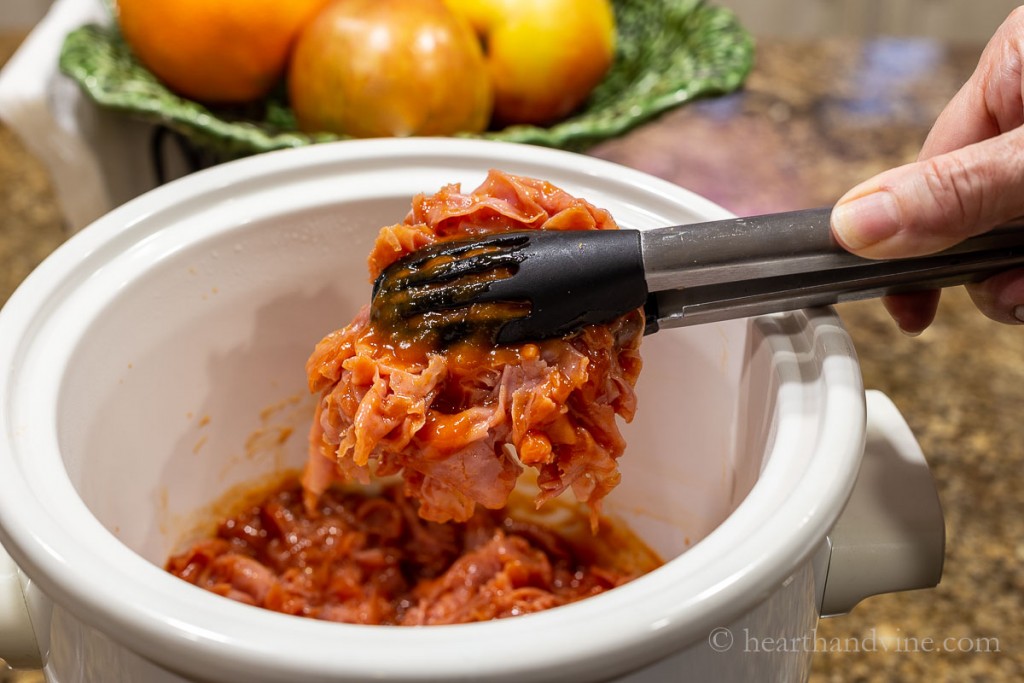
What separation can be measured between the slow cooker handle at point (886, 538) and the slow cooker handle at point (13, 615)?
454mm

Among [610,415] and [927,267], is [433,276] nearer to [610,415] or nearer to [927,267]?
[610,415]

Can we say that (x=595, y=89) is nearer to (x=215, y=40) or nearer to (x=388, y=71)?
(x=388, y=71)

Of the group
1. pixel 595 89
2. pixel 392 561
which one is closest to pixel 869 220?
pixel 392 561

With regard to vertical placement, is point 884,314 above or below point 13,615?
below

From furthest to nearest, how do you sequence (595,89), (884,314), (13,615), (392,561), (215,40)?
(884,314), (595,89), (215,40), (392,561), (13,615)

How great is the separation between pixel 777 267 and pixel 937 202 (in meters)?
0.09

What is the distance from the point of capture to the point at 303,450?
2.81 feet

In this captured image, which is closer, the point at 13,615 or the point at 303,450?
the point at 13,615

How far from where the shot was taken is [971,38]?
2.25m

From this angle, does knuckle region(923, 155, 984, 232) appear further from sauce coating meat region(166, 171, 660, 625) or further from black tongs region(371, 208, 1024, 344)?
sauce coating meat region(166, 171, 660, 625)

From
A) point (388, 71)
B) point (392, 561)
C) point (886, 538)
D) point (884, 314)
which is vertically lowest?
point (884, 314)

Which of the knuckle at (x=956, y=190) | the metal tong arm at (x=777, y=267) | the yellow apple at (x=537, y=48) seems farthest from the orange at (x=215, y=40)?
the knuckle at (x=956, y=190)

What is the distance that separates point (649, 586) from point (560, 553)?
0.37 meters

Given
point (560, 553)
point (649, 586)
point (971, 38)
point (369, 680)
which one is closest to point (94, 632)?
point (369, 680)
